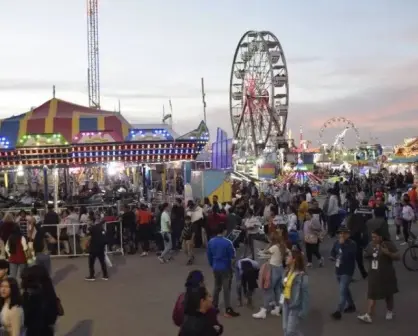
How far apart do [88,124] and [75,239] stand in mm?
6267

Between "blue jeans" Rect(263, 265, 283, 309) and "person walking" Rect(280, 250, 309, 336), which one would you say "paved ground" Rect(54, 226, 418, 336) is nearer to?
"blue jeans" Rect(263, 265, 283, 309)

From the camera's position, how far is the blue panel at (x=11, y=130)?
17744 millimetres

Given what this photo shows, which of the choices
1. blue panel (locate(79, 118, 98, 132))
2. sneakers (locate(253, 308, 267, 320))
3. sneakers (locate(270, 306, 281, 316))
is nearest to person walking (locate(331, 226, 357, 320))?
sneakers (locate(270, 306, 281, 316))

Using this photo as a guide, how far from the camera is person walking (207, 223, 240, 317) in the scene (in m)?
7.88

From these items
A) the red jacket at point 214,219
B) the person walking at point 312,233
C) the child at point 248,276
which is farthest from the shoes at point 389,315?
the red jacket at point 214,219

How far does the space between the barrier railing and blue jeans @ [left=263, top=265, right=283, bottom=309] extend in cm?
613

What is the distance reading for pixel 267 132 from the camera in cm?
4619

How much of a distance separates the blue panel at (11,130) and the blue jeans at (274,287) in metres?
11.6

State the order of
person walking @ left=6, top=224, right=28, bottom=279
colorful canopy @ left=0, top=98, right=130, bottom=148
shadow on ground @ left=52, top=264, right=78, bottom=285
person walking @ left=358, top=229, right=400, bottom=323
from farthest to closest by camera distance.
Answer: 1. colorful canopy @ left=0, top=98, right=130, bottom=148
2. shadow on ground @ left=52, top=264, right=78, bottom=285
3. person walking @ left=6, top=224, right=28, bottom=279
4. person walking @ left=358, top=229, right=400, bottom=323

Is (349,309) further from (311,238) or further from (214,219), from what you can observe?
(214,219)

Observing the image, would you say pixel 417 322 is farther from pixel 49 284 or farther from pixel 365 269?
pixel 49 284

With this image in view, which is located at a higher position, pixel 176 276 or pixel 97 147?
pixel 97 147

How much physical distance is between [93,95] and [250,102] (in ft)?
74.4

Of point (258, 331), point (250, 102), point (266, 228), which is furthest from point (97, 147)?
point (250, 102)
